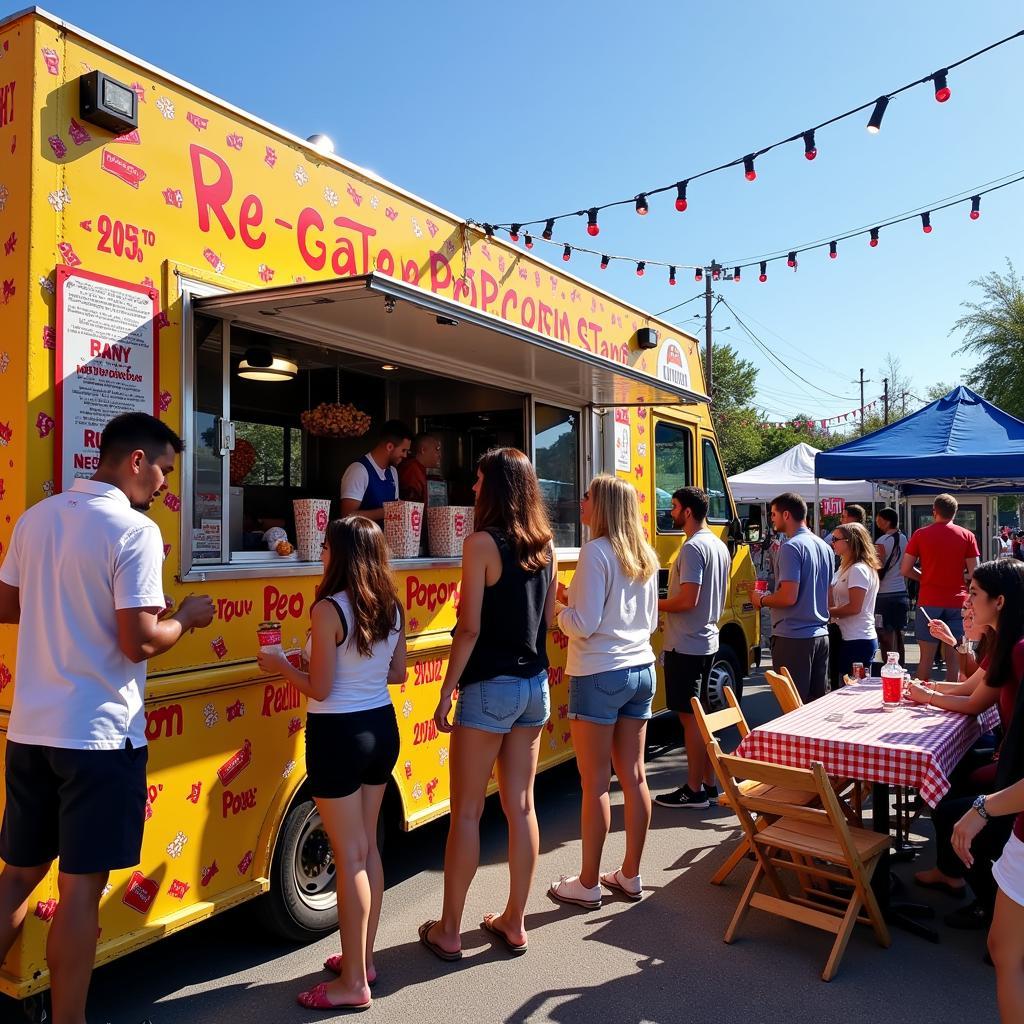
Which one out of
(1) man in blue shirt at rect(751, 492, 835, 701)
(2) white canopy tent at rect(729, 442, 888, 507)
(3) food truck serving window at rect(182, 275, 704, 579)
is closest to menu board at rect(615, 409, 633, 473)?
(3) food truck serving window at rect(182, 275, 704, 579)

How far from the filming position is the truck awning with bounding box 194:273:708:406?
9.98 ft

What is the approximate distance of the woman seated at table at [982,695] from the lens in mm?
3205

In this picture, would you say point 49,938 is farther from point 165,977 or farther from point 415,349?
point 415,349

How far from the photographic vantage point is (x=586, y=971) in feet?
10.6

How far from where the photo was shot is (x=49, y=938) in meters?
2.35

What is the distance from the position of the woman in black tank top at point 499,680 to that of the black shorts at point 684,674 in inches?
71.9

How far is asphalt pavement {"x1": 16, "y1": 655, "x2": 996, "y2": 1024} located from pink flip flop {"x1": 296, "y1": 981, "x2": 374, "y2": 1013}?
3 cm

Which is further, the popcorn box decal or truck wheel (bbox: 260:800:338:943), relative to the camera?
truck wheel (bbox: 260:800:338:943)

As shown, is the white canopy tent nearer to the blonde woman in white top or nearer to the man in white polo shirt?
the blonde woman in white top

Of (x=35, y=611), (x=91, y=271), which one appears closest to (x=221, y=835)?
(x=35, y=611)

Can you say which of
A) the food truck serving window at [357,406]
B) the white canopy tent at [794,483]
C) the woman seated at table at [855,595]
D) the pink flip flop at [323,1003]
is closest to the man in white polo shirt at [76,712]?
the food truck serving window at [357,406]

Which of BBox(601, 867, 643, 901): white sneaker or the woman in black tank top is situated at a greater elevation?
the woman in black tank top

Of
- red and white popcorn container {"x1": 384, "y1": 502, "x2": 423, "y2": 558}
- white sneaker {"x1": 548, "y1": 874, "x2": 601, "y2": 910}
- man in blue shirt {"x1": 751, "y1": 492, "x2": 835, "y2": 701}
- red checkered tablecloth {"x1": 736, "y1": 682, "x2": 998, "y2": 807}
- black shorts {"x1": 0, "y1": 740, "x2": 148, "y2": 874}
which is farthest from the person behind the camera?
man in blue shirt {"x1": 751, "y1": 492, "x2": 835, "y2": 701}

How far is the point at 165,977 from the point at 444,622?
1746 millimetres
